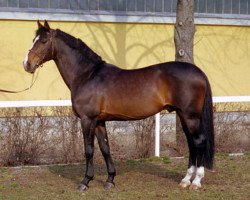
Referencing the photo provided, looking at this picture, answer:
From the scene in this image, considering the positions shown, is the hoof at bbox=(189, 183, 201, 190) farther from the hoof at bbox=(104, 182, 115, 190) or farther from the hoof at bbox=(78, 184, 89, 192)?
the hoof at bbox=(78, 184, 89, 192)

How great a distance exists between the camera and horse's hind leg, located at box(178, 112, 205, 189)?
26.5 feet

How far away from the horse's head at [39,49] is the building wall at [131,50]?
7.82m

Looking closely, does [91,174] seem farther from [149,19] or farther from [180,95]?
[149,19]

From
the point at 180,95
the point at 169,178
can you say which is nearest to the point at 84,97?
the point at 180,95

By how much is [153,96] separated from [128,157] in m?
3.08

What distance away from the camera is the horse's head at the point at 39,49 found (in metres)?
8.20

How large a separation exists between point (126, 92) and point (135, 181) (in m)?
1.52

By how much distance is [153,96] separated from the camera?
8133mm

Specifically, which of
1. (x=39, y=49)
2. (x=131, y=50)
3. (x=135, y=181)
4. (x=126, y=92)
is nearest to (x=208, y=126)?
(x=126, y=92)

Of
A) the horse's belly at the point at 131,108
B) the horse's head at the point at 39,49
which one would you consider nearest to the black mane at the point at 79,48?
the horse's head at the point at 39,49

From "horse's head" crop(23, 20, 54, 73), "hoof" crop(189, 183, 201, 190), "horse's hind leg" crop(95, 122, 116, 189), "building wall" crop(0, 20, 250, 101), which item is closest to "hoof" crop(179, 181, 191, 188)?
"hoof" crop(189, 183, 201, 190)

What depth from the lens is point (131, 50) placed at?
17.3 m

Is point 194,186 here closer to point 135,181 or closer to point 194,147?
point 194,147

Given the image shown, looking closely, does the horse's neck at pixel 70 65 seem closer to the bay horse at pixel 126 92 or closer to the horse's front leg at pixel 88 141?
the bay horse at pixel 126 92
